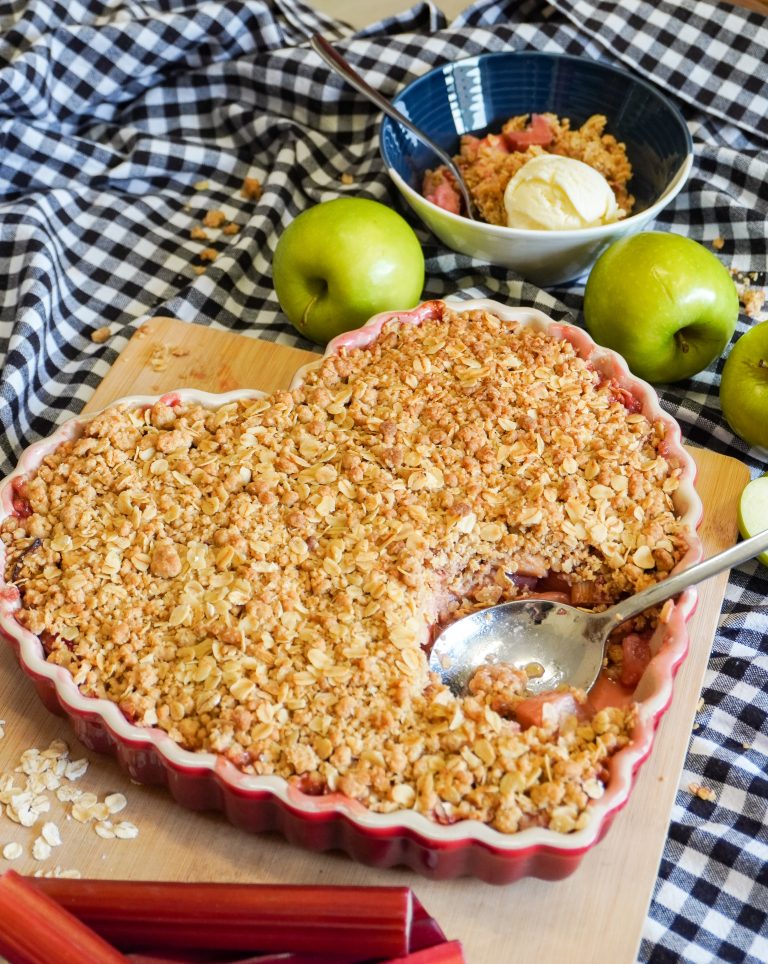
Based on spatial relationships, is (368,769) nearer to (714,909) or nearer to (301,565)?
(301,565)

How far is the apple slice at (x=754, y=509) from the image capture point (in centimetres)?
203

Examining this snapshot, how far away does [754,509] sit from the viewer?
→ 2049mm

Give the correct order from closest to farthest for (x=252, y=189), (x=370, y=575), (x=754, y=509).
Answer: (x=370, y=575)
(x=754, y=509)
(x=252, y=189)

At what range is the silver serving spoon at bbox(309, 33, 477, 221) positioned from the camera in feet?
8.32

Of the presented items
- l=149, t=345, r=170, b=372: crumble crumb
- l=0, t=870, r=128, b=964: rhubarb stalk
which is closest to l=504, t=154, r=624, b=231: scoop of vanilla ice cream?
l=149, t=345, r=170, b=372: crumble crumb

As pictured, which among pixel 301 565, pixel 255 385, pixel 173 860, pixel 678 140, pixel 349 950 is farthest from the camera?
pixel 678 140

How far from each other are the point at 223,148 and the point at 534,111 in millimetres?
868

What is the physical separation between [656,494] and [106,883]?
109 cm

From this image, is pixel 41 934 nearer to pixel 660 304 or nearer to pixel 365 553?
pixel 365 553

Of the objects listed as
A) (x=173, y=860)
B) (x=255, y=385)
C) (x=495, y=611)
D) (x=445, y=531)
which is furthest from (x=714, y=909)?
(x=255, y=385)

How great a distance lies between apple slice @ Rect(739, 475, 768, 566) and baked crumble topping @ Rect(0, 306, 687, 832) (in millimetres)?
247

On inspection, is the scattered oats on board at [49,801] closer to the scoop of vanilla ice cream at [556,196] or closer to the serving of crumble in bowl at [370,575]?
the serving of crumble in bowl at [370,575]

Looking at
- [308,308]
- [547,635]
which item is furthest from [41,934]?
[308,308]

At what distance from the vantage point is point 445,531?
1.78 meters
